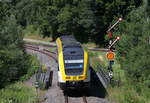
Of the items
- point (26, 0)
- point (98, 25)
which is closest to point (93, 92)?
point (98, 25)

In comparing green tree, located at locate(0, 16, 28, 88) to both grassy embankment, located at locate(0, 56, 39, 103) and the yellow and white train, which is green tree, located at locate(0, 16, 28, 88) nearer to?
grassy embankment, located at locate(0, 56, 39, 103)

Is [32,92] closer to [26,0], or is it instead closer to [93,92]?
[93,92]

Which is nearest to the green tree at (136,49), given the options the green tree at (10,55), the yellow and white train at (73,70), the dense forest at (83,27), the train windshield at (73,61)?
the dense forest at (83,27)

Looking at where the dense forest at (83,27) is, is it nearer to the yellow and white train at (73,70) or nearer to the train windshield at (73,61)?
the yellow and white train at (73,70)

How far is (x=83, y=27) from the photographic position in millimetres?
57812

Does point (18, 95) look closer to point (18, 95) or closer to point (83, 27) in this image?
point (18, 95)

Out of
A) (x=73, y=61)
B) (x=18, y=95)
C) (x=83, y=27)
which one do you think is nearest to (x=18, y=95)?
(x=18, y=95)

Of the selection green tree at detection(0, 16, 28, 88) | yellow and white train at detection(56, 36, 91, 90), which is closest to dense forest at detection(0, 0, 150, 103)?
green tree at detection(0, 16, 28, 88)

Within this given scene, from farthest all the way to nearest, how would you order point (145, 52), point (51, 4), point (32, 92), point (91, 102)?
point (51, 4)
point (145, 52)
point (32, 92)
point (91, 102)

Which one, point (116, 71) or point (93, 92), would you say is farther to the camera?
point (116, 71)

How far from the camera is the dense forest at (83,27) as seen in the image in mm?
26870

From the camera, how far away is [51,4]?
6234 centimetres

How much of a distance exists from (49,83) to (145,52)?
7276 millimetres

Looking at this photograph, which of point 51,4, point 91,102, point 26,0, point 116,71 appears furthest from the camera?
point 26,0
